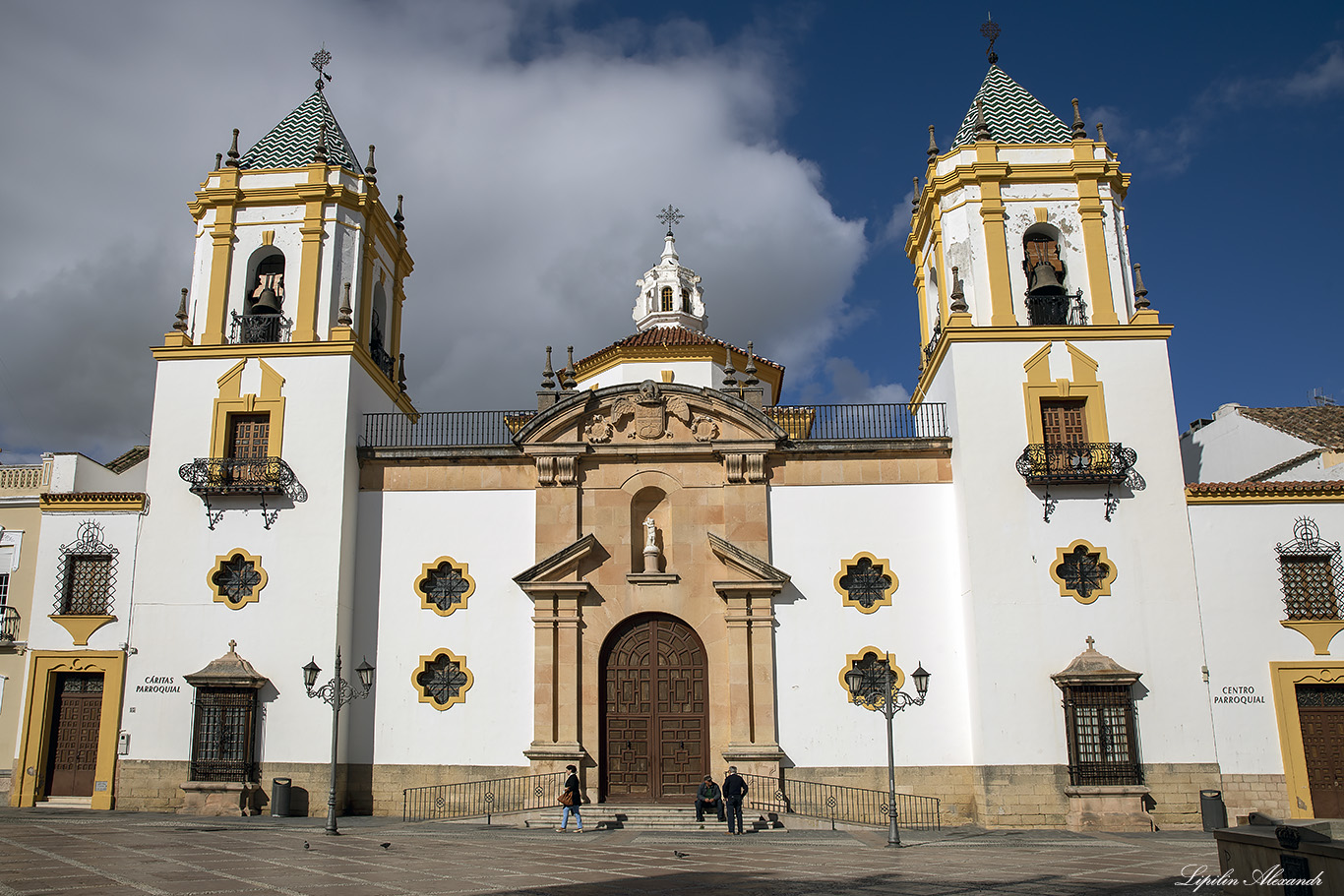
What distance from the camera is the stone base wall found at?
64.6ft

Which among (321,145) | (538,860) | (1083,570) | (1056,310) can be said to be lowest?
(538,860)

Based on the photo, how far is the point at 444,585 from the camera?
22.3m

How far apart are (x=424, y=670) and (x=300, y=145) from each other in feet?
41.6

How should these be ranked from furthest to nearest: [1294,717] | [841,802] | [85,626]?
[85,626] < [841,802] < [1294,717]

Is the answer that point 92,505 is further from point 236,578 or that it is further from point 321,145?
point 321,145

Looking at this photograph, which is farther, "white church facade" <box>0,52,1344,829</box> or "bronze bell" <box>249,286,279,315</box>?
"bronze bell" <box>249,286,279,315</box>

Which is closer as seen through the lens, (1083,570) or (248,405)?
(1083,570)

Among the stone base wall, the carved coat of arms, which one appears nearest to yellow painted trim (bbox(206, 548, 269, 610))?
the carved coat of arms

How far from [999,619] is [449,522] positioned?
11536 mm

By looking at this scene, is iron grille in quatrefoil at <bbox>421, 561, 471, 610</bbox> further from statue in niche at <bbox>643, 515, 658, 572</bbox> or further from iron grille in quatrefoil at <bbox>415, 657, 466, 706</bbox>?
statue in niche at <bbox>643, 515, 658, 572</bbox>

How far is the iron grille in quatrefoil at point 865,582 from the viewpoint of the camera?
21719mm

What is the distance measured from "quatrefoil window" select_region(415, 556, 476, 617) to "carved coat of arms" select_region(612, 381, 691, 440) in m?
4.65

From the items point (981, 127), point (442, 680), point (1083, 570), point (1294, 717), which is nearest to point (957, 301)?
point (981, 127)

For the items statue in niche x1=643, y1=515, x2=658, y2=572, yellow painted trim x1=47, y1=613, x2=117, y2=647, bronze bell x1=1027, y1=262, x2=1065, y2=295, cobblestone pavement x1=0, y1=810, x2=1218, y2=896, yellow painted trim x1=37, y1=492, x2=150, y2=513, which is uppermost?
bronze bell x1=1027, y1=262, x2=1065, y2=295
